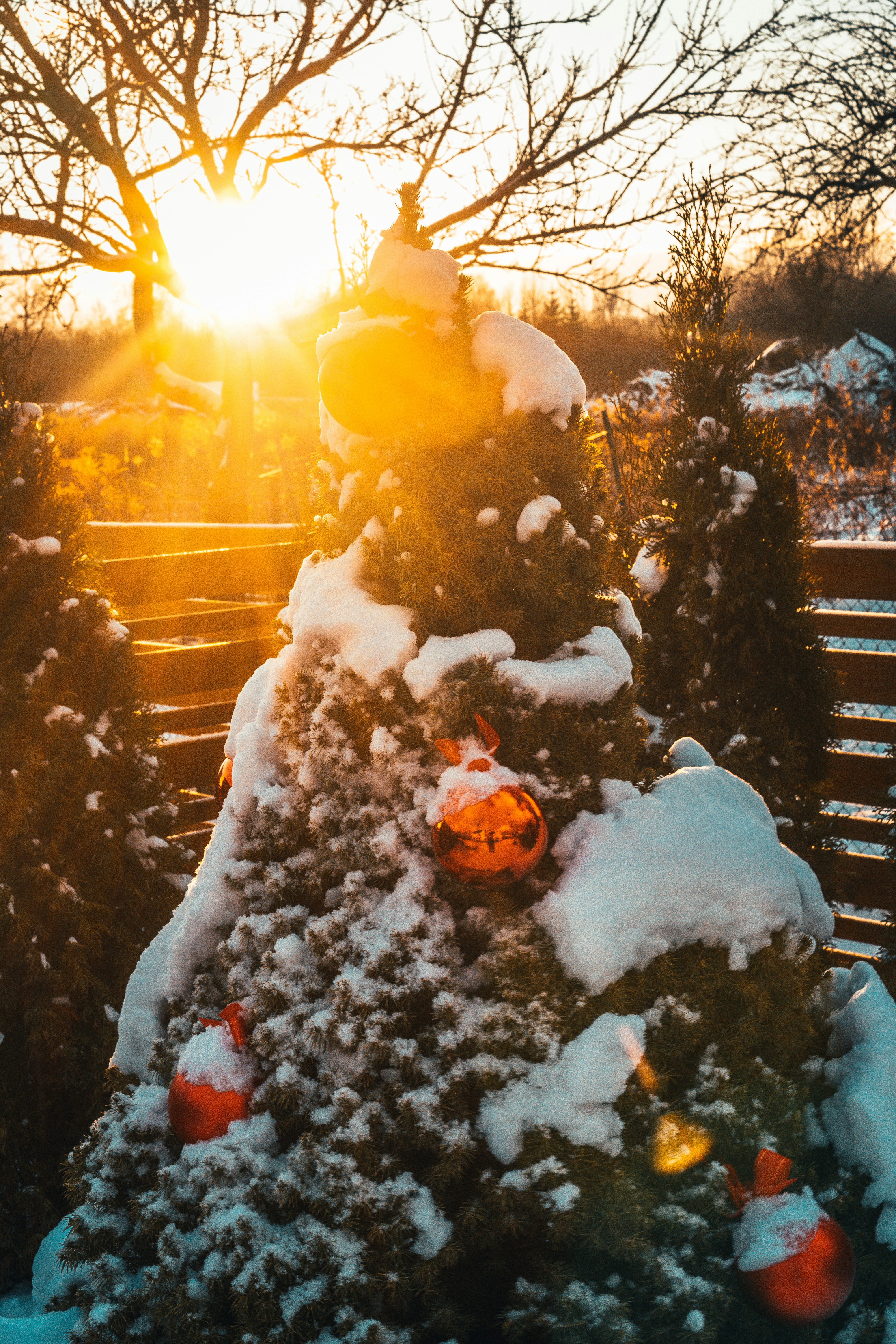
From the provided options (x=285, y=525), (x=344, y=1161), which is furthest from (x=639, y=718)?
(x=285, y=525)

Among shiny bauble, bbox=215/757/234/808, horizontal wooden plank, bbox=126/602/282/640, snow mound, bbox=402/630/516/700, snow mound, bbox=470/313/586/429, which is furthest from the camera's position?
horizontal wooden plank, bbox=126/602/282/640

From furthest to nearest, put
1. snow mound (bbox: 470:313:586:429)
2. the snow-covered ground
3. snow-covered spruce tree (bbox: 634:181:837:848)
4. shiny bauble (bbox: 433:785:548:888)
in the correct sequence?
the snow-covered ground, snow-covered spruce tree (bbox: 634:181:837:848), snow mound (bbox: 470:313:586:429), shiny bauble (bbox: 433:785:548:888)

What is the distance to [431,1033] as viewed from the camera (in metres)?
1.56

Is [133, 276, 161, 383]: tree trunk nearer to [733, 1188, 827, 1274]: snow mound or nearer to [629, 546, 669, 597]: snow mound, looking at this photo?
[629, 546, 669, 597]: snow mound

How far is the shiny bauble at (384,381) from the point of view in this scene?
Answer: 173 centimetres

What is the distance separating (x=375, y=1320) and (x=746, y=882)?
1.02 metres

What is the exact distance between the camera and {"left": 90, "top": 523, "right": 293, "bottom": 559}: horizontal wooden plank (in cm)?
464

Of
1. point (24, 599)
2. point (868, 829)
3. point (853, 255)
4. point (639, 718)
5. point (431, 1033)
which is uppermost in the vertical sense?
point (853, 255)

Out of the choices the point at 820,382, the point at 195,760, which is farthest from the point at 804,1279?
the point at 820,382

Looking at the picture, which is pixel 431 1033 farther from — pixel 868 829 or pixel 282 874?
pixel 868 829

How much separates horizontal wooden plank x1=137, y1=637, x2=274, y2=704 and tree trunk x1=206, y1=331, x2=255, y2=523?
5246 mm

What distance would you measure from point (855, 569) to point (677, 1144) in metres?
→ 2.67

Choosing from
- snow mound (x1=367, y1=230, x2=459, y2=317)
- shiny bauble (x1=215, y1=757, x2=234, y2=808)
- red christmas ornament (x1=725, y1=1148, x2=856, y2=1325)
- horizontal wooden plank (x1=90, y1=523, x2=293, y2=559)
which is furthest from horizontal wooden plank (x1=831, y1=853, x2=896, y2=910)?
horizontal wooden plank (x1=90, y1=523, x2=293, y2=559)

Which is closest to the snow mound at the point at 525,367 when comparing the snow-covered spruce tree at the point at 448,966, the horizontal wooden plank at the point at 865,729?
the snow-covered spruce tree at the point at 448,966
